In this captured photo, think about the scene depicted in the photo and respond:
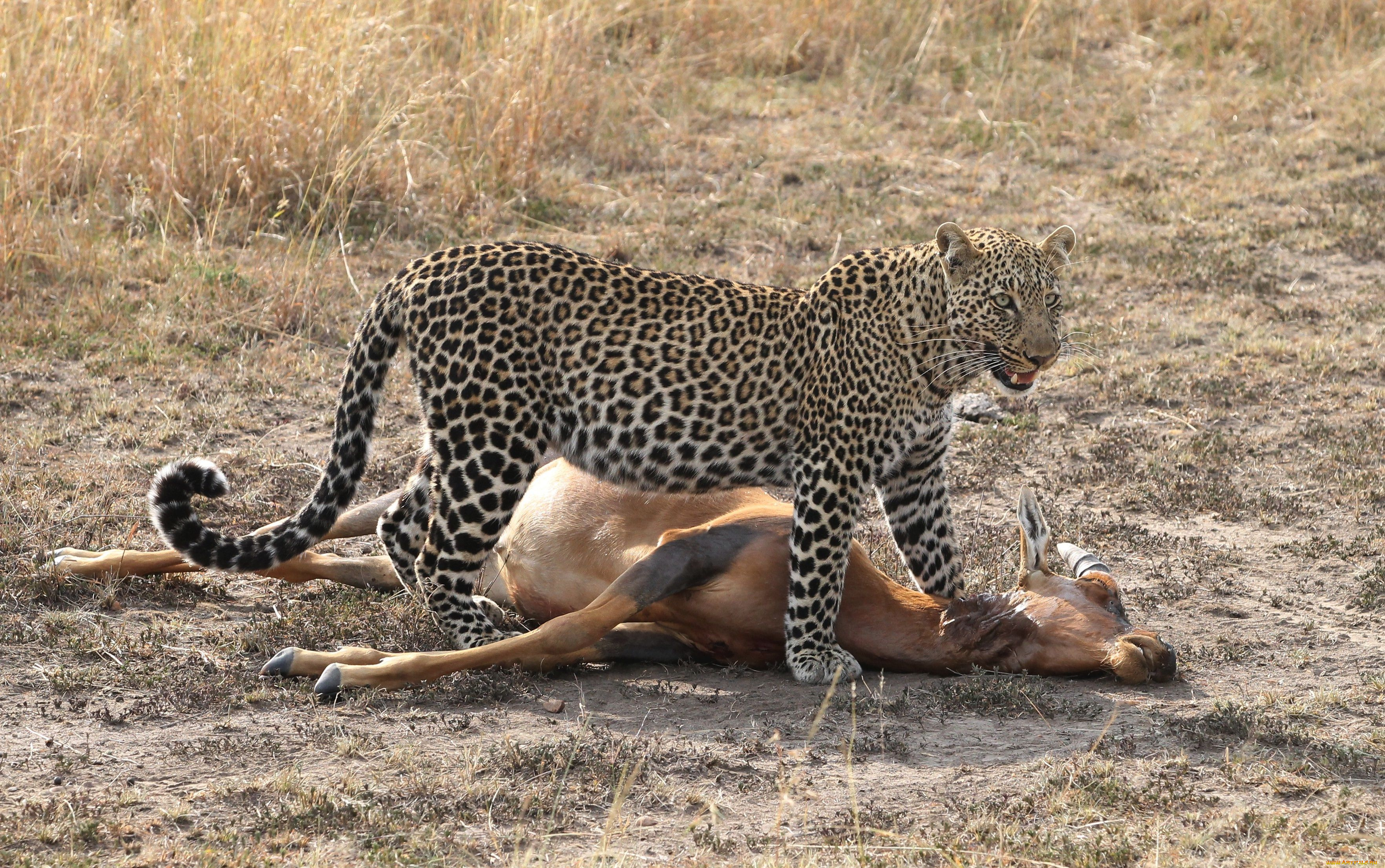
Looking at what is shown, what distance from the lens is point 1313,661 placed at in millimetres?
6684

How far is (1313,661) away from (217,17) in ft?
29.6

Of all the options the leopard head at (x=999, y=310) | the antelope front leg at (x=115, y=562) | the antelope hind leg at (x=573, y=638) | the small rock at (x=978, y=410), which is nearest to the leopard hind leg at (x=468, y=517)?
the antelope hind leg at (x=573, y=638)

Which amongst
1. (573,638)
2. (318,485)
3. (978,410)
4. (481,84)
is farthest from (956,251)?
(481,84)

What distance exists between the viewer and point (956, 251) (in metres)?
6.60

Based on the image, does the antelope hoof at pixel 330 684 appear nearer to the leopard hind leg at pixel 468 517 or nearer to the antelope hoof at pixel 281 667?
the antelope hoof at pixel 281 667

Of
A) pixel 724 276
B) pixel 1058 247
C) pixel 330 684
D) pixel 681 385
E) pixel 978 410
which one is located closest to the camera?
pixel 330 684

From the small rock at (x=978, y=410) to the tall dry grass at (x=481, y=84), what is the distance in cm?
431

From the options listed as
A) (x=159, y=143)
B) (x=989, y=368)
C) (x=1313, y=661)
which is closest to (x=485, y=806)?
(x=989, y=368)

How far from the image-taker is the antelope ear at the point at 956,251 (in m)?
6.54

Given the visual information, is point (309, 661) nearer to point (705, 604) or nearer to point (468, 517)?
point (468, 517)

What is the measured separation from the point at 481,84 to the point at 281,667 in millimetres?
7486

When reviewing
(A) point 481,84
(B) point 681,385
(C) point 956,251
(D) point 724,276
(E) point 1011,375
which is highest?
(C) point 956,251

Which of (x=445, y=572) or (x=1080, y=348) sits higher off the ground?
(x=1080, y=348)

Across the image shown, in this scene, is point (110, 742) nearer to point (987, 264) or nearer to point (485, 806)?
point (485, 806)
